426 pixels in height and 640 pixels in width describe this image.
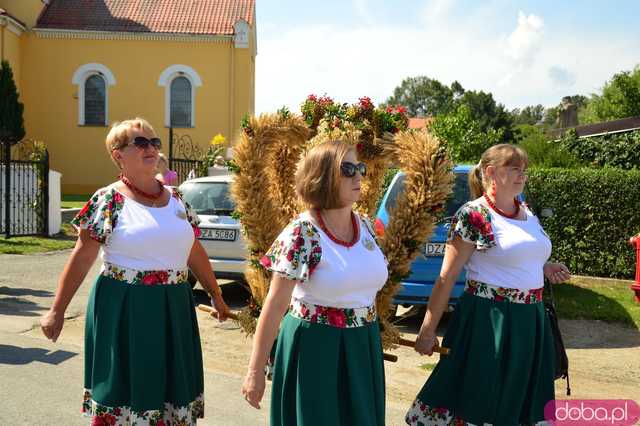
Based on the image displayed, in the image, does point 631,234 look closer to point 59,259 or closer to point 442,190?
point 442,190

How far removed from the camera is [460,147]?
18.7m

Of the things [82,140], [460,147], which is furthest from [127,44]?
[460,147]

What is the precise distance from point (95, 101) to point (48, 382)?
2549 cm

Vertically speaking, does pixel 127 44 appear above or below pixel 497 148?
above

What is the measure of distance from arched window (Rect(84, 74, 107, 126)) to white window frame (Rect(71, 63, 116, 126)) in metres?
0.13

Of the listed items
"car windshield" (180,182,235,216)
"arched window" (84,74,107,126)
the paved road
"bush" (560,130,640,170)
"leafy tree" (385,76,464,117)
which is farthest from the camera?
"leafy tree" (385,76,464,117)

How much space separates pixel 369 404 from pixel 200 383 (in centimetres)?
110

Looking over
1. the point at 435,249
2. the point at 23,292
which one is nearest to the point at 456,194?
the point at 435,249

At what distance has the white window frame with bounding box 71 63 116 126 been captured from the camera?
92.1 ft

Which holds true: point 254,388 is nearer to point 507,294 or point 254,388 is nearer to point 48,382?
point 507,294

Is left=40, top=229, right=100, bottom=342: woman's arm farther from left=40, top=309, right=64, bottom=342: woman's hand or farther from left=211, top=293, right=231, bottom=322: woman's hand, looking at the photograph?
→ left=211, top=293, right=231, bottom=322: woman's hand

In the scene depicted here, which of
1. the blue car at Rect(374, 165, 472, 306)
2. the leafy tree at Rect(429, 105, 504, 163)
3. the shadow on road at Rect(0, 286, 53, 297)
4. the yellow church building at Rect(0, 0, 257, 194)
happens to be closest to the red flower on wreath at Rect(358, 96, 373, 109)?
the blue car at Rect(374, 165, 472, 306)

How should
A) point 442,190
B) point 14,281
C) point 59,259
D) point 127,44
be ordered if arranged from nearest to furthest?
point 442,190, point 14,281, point 59,259, point 127,44

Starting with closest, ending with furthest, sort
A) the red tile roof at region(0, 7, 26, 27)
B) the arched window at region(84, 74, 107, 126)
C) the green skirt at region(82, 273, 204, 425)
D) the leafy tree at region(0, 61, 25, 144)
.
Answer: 1. the green skirt at region(82, 273, 204, 425)
2. the leafy tree at region(0, 61, 25, 144)
3. the red tile roof at region(0, 7, 26, 27)
4. the arched window at region(84, 74, 107, 126)
